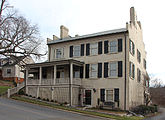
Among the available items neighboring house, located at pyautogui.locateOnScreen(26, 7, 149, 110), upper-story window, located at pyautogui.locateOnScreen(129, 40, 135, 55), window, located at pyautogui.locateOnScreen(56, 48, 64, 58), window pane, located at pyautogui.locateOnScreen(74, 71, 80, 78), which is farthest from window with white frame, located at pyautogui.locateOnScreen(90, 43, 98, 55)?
window, located at pyautogui.locateOnScreen(56, 48, 64, 58)

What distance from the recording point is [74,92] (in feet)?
79.7

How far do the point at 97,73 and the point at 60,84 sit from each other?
4.51 m

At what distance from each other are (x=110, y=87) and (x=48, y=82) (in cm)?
771

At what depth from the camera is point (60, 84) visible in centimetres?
2453

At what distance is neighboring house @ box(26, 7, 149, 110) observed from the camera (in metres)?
22.8

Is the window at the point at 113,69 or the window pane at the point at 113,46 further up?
the window pane at the point at 113,46

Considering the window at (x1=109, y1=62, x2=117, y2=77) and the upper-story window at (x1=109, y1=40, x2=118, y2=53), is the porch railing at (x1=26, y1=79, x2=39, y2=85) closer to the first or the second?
the window at (x1=109, y1=62, x2=117, y2=77)

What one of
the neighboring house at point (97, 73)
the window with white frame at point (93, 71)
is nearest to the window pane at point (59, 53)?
the neighboring house at point (97, 73)

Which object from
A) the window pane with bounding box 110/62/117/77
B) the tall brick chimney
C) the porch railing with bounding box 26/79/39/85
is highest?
the tall brick chimney

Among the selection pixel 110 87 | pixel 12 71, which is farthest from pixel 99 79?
pixel 12 71

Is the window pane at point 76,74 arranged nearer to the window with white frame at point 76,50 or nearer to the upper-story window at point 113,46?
the window with white frame at point 76,50

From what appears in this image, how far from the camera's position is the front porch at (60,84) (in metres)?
23.9

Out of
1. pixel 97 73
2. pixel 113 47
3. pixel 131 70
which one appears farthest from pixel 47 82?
pixel 131 70

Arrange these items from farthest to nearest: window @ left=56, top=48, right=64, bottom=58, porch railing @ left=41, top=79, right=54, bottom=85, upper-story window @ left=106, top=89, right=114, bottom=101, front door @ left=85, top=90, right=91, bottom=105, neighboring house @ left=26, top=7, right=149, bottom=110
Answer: window @ left=56, top=48, right=64, bottom=58 < porch railing @ left=41, top=79, right=54, bottom=85 < front door @ left=85, top=90, right=91, bottom=105 < upper-story window @ left=106, top=89, right=114, bottom=101 < neighboring house @ left=26, top=7, right=149, bottom=110
